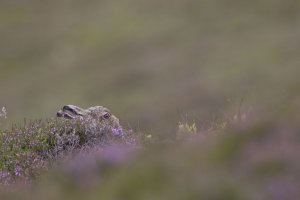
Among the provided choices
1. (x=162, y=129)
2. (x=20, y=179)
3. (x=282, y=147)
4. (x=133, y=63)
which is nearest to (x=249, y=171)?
(x=282, y=147)

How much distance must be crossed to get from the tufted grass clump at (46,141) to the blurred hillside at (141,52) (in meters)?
27.2

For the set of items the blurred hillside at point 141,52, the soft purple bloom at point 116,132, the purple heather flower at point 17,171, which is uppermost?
the purple heather flower at point 17,171

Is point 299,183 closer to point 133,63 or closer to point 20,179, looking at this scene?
point 20,179

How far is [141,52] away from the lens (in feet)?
173

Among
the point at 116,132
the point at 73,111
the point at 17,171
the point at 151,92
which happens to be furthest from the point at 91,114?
the point at 151,92

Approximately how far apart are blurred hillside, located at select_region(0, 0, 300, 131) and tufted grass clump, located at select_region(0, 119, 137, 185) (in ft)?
89.1

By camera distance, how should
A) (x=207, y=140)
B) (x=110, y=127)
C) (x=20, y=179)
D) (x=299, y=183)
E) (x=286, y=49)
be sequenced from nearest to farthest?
(x=299, y=183)
(x=207, y=140)
(x=20, y=179)
(x=110, y=127)
(x=286, y=49)

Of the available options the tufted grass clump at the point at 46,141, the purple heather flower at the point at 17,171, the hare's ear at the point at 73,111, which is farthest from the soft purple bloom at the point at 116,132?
the hare's ear at the point at 73,111

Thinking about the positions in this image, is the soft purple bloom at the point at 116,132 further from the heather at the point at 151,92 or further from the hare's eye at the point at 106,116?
the hare's eye at the point at 106,116

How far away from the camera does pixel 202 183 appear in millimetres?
5023

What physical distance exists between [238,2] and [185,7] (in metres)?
3.56

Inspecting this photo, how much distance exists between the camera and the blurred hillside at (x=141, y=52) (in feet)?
145

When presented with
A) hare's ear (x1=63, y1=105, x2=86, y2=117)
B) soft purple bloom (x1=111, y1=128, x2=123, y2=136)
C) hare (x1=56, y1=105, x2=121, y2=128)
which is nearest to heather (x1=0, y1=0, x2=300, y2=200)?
soft purple bloom (x1=111, y1=128, x2=123, y2=136)

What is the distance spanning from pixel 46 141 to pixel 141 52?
140 feet
